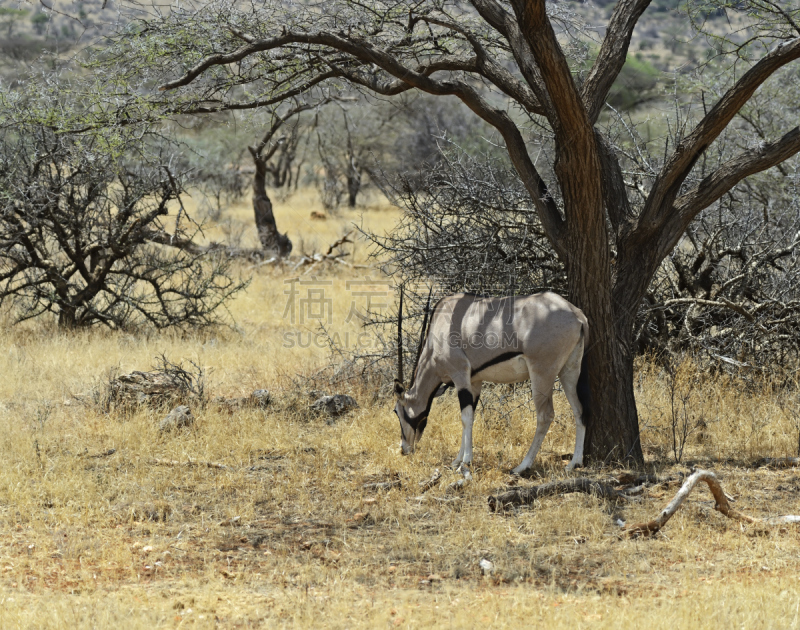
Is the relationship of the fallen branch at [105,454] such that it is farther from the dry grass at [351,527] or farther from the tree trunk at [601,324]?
the tree trunk at [601,324]

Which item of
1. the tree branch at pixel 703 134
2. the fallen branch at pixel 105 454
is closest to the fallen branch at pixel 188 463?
the fallen branch at pixel 105 454

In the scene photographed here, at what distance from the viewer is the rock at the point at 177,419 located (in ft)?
27.2

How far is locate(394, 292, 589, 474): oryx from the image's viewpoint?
7020 mm

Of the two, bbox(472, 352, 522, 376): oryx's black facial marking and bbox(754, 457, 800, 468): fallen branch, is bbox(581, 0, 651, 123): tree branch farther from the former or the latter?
bbox(754, 457, 800, 468): fallen branch

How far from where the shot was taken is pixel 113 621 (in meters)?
4.23

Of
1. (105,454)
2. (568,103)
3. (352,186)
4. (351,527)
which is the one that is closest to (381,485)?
(351,527)

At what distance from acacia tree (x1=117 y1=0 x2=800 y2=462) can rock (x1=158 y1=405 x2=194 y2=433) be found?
3.00 meters

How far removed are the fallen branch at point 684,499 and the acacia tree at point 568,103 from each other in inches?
58.9

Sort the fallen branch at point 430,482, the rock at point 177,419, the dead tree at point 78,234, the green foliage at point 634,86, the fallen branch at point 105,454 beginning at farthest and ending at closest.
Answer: the green foliage at point 634,86 < the dead tree at point 78,234 < the rock at point 177,419 < the fallen branch at point 105,454 < the fallen branch at point 430,482

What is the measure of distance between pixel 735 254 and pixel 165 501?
6.91m

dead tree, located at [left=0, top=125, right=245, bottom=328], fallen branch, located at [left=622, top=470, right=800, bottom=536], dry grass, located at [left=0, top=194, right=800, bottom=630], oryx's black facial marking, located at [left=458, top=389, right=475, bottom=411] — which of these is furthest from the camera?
dead tree, located at [left=0, top=125, right=245, bottom=328]

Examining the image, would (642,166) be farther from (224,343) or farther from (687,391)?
(224,343)

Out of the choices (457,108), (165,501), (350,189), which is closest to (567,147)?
(165,501)

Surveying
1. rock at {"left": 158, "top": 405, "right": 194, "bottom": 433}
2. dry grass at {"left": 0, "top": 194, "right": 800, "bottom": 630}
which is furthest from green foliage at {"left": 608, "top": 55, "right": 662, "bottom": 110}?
rock at {"left": 158, "top": 405, "right": 194, "bottom": 433}
